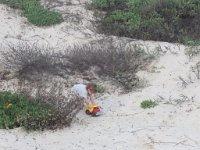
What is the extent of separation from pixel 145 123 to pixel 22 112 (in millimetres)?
1869

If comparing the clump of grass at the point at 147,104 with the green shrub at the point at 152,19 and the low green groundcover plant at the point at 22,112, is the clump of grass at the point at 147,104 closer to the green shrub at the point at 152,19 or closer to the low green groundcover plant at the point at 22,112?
the low green groundcover plant at the point at 22,112

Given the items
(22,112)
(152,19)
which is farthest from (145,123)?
(152,19)

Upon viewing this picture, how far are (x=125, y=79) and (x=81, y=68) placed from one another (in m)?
0.88

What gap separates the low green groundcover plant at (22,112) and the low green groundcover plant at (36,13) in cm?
308

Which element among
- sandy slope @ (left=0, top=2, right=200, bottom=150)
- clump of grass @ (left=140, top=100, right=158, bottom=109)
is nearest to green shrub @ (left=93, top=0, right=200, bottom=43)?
sandy slope @ (left=0, top=2, right=200, bottom=150)

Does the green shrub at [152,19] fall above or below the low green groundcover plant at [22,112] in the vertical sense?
above

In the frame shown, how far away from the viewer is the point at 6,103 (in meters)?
8.54

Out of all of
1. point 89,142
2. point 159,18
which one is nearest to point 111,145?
point 89,142

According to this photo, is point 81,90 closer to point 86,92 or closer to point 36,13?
point 86,92

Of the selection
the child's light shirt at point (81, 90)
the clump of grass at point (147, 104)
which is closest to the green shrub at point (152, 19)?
the clump of grass at point (147, 104)

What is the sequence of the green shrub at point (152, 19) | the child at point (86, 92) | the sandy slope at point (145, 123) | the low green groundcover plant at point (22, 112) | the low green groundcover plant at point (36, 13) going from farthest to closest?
the low green groundcover plant at point (36, 13) → the green shrub at point (152, 19) → the child at point (86, 92) → the low green groundcover plant at point (22, 112) → the sandy slope at point (145, 123)

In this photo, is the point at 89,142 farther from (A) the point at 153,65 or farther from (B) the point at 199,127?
(A) the point at 153,65

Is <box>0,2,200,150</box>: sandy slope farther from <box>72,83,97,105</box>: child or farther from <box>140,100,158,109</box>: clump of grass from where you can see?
<box>72,83,97,105</box>: child

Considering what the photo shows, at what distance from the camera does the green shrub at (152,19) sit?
37.3 feet
